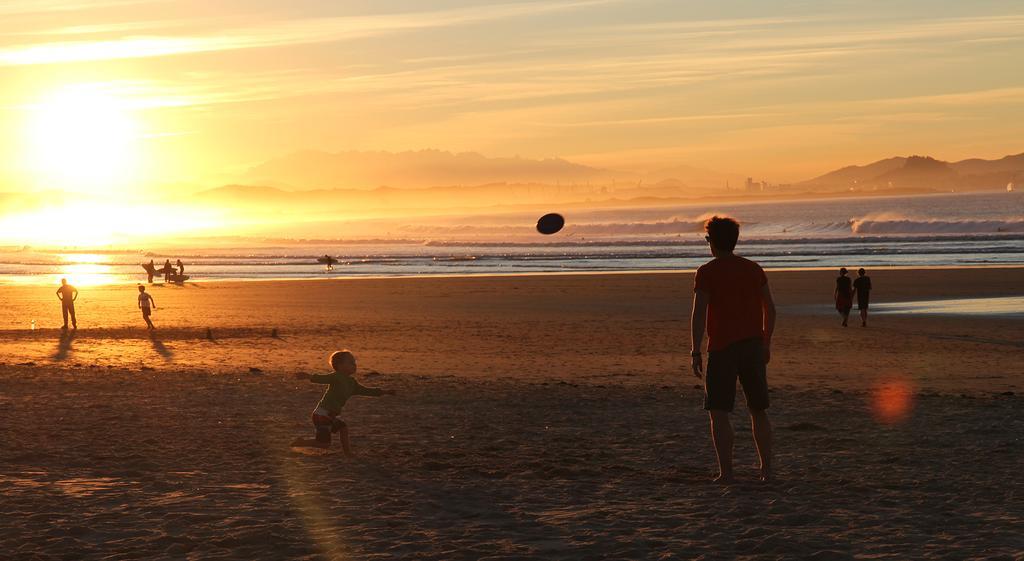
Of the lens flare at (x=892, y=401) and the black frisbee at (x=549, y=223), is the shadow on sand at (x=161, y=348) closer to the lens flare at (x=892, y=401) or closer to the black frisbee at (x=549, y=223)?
the black frisbee at (x=549, y=223)

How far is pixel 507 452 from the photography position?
930cm

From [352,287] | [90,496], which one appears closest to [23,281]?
[352,287]

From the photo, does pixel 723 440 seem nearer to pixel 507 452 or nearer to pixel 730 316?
pixel 730 316

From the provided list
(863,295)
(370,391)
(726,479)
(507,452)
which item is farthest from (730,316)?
(863,295)

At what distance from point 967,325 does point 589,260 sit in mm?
40142

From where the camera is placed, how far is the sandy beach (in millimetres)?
6328

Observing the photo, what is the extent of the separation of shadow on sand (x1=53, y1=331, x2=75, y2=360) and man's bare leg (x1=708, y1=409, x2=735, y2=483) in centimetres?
1363

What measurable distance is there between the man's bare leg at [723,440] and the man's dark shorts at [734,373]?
0.51 feet

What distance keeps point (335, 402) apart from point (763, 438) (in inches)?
144

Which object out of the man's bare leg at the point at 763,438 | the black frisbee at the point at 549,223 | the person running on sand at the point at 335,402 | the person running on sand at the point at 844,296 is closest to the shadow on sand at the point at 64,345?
the black frisbee at the point at 549,223

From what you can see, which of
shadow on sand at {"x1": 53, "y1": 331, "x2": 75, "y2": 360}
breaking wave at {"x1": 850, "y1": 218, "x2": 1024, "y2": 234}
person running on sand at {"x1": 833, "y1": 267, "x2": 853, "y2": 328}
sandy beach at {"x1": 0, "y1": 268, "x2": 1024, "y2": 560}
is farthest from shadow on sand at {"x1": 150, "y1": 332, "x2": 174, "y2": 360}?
breaking wave at {"x1": 850, "y1": 218, "x2": 1024, "y2": 234}

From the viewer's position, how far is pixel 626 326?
78.0ft

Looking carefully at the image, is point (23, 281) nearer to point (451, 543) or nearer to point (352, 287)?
point (352, 287)

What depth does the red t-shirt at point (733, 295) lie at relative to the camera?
23.9ft
